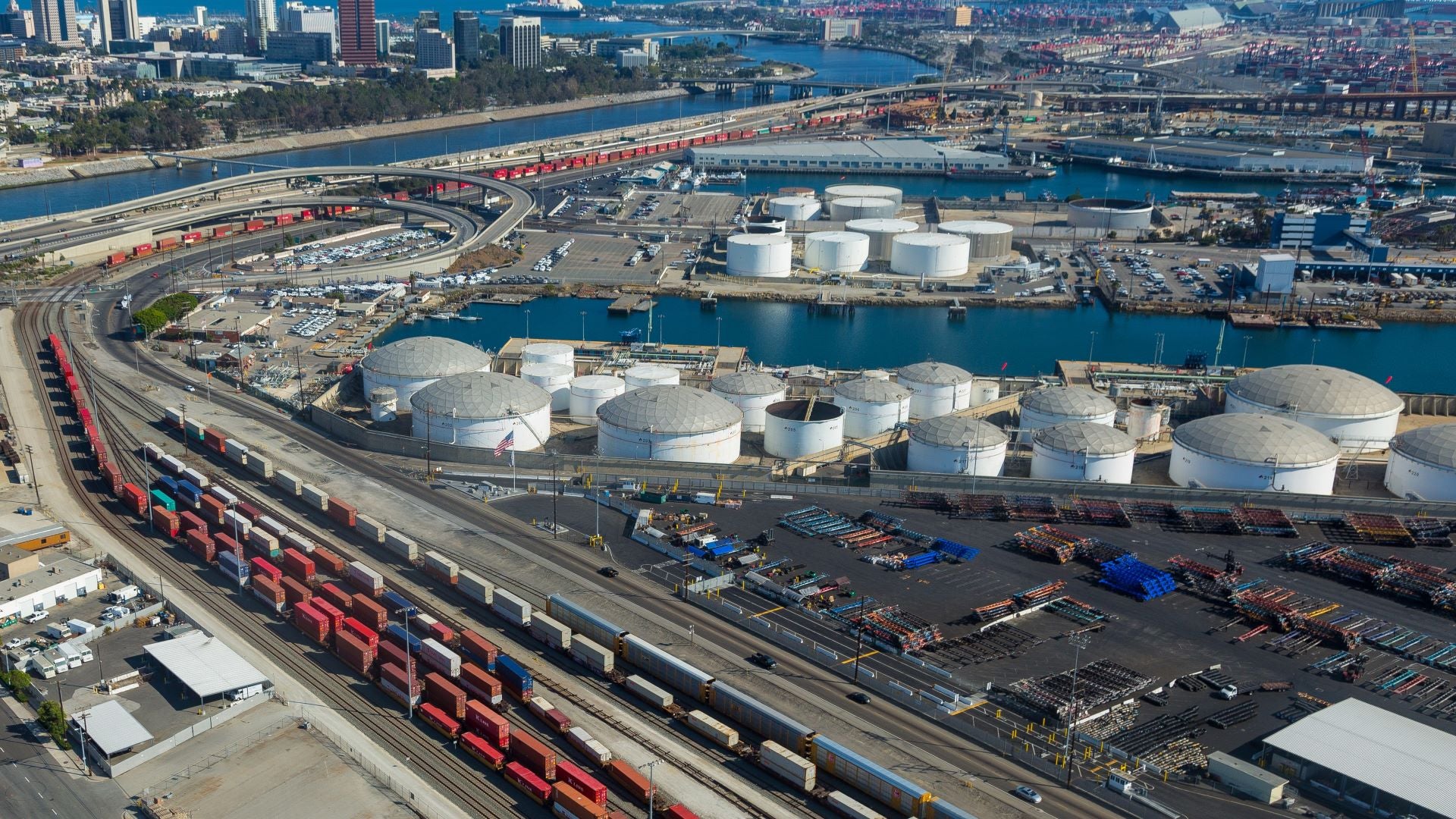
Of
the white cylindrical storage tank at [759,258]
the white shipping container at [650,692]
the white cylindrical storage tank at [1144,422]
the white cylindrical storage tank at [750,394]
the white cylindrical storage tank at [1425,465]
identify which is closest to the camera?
the white shipping container at [650,692]

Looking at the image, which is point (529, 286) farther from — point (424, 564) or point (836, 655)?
point (836, 655)

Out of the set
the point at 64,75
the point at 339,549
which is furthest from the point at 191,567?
the point at 64,75

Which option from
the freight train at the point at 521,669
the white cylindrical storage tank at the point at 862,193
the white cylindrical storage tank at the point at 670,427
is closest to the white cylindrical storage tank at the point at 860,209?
the white cylindrical storage tank at the point at 862,193

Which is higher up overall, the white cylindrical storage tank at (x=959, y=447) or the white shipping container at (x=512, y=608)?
the white cylindrical storage tank at (x=959, y=447)

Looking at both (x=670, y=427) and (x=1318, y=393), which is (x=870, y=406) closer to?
(x=670, y=427)

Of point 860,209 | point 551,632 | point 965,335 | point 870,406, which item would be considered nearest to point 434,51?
point 860,209

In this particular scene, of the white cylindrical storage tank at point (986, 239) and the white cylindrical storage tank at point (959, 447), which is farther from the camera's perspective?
the white cylindrical storage tank at point (986, 239)

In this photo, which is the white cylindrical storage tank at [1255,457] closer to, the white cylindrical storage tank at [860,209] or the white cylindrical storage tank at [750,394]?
the white cylindrical storage tank at [750,394]
